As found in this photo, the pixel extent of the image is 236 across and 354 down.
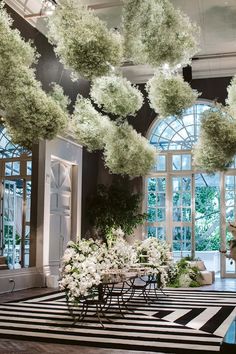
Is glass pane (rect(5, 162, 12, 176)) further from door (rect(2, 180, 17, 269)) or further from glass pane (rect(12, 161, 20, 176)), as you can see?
door (rect(2, 180, 17, 269))

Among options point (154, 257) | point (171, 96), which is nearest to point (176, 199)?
point (154, 257)

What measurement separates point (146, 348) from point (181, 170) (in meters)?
11.0

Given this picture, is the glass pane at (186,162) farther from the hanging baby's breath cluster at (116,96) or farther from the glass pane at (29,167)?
the hanging baby's breath cluster at (116,96)

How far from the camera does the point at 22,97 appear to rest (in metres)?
4.82

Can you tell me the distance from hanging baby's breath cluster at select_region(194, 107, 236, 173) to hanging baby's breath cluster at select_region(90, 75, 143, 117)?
752 mm

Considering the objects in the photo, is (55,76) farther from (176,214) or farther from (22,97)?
(22,97)

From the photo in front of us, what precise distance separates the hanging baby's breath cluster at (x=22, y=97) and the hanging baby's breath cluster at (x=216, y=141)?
1300mm

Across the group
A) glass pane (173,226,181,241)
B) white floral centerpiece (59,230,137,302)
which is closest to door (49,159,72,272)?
glass pane (173,226,181,241)

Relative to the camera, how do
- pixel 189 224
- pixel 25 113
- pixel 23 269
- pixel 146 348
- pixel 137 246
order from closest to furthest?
pixel 25 113 → pixel 146 348 → pixel 137 246 → pixel 23 269 → pixel 189 224

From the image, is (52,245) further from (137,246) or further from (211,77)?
(211,77)

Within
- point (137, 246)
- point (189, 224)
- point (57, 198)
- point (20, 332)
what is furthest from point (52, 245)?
point (20, 332)

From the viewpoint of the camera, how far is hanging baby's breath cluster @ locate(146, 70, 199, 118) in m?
4.75

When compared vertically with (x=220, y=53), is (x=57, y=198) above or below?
below

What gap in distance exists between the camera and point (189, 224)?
15602mm
